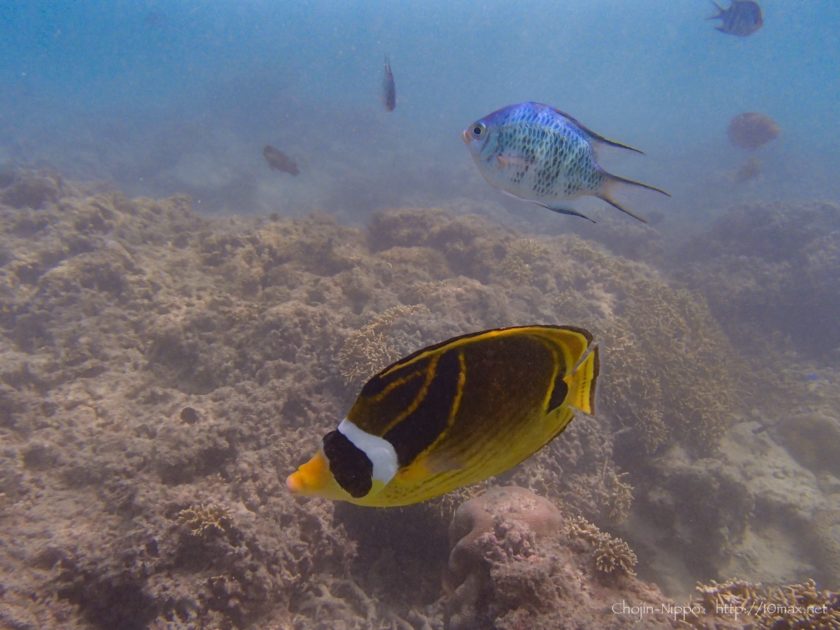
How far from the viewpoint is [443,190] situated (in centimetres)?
2530

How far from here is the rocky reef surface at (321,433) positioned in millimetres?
3264

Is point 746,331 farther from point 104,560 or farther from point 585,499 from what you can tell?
point 104,560

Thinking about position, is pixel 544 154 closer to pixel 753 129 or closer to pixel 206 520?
pixel 206 520

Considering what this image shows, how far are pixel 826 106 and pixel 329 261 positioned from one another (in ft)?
432

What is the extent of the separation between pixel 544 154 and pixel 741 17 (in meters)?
9.86

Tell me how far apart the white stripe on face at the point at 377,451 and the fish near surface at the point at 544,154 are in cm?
179

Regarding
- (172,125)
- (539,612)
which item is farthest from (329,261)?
(172,125)

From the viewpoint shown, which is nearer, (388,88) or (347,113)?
(388,88)

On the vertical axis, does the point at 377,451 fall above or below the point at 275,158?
above

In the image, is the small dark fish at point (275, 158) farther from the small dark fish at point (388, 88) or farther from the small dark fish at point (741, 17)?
the small dark fish at point (741, 17)

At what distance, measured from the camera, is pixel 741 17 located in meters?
8.42

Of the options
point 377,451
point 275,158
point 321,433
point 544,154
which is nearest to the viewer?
point 377,451

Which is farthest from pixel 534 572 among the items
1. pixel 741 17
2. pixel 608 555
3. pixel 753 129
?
pixel 753 129

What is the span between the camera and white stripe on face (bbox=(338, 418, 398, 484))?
82cm
